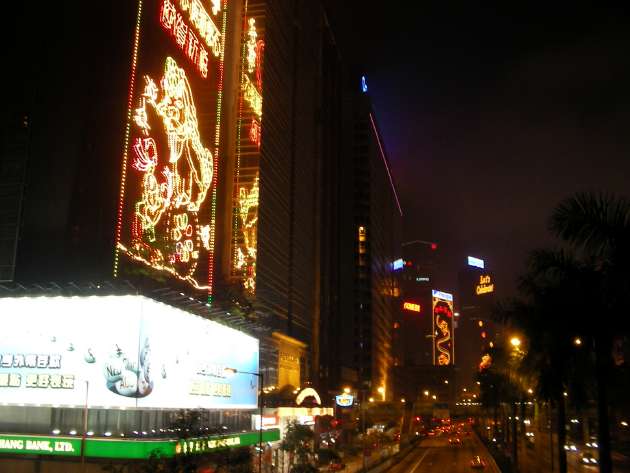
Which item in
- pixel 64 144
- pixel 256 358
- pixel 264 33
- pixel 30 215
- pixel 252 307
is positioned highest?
pixel 264 33

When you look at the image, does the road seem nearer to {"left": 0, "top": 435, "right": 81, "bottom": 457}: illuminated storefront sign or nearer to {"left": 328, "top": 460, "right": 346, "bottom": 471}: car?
{"left": 328, "top": 460, "right": 346, "bottom": 471}: car

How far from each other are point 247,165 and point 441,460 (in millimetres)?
45068

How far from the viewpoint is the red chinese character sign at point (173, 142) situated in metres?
46.2

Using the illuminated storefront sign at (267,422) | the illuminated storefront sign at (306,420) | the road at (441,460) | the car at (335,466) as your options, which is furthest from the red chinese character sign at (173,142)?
the road at (441,460)

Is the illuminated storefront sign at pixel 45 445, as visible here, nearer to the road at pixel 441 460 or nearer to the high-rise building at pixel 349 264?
the road at pixel 441 460

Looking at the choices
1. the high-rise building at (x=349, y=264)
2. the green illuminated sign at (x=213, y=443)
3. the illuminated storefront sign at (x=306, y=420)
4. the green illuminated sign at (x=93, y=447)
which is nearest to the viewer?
the green illuminated sign at (x=93, y=447)

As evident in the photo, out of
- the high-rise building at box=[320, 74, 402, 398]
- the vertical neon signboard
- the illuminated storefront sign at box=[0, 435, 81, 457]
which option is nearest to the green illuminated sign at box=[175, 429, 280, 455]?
the illuminated storefront sign at box=[0, 435, 81, 457]

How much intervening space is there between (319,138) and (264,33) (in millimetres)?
45563

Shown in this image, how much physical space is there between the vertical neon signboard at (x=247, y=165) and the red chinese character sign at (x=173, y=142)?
32.3 feet

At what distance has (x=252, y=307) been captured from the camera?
6216cm

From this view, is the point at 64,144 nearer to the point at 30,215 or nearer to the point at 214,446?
the point at 30,215

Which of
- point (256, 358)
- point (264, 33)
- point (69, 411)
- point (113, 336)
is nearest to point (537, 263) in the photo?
point (113, 336)

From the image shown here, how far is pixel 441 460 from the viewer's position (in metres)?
85.7

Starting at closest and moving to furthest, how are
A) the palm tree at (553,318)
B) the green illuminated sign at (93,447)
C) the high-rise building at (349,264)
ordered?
1. the palm tree at (553,318)
2. the green illuminated sign at (93,447)
3. the high-rise building at (349,264)
